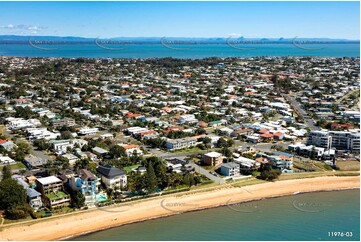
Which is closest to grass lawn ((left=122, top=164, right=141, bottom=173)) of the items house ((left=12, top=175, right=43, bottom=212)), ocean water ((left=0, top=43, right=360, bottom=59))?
house ((left=12, top=175, right=43, bottom=212))

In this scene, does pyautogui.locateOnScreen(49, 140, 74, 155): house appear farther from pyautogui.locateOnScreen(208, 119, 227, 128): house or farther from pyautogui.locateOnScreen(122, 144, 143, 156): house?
pyautogui.locateOnScreen(208, 119, 227, 128): house

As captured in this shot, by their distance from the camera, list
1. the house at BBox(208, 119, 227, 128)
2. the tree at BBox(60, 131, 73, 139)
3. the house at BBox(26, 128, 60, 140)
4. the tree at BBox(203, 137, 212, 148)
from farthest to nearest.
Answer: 1. the house at BBox(208, 119, 227, 128)
2. the house at BBox(26, 128, 60, 140)
3. the tree at BBox(60, 131, 73, 139)
4. the tree at BBox(203, 137, 212, 148)

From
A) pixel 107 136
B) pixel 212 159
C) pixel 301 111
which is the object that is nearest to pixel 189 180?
pixel 212 159

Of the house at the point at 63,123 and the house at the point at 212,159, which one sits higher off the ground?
the house at the point at 63,123

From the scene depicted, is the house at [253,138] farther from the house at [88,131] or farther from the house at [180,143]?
the house at [88,131]

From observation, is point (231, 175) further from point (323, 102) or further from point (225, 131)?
point (323, 102)

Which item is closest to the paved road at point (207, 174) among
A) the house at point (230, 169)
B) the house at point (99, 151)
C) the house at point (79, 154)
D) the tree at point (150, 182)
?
the house at point (230, 169)
